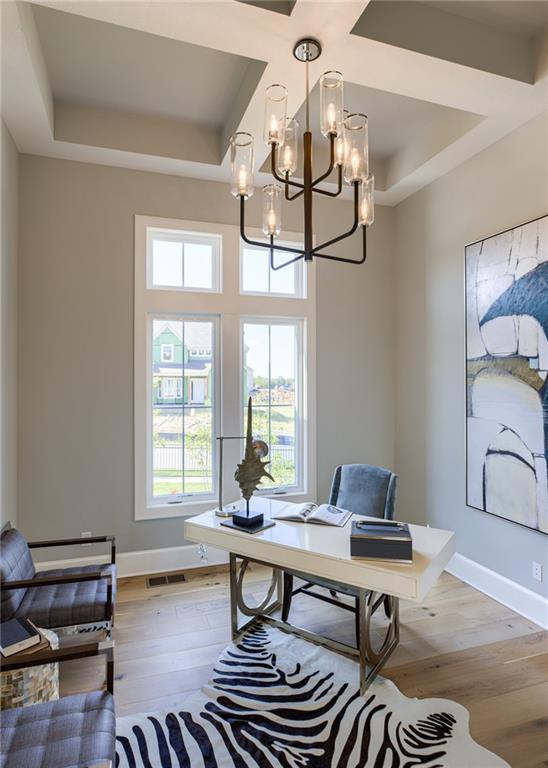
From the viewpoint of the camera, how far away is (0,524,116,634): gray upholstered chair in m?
1.99

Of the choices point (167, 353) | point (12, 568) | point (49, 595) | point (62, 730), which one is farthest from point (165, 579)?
point (62, 730)

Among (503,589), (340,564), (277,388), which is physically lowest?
(503,589)

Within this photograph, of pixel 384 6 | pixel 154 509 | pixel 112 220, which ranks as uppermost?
pixel 384 6

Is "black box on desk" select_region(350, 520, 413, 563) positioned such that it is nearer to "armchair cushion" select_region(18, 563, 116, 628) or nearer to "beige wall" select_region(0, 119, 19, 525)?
"armchair cushion" select_region(18, 563, 116, 628)

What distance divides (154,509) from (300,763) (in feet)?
6.66

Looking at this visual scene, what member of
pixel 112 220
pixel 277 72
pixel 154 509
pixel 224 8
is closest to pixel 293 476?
pixel 154 509

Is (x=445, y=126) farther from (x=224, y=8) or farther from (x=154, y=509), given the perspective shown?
(x=154, y=509)

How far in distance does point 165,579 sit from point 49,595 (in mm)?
1131

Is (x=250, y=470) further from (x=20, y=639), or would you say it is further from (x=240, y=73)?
(x=240, y=73)

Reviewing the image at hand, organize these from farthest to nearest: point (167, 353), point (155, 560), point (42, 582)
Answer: point (167, 353) → point (155, 560) → point (42, 582)

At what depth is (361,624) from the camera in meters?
1.98

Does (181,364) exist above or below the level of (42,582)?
above

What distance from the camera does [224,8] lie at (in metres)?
1.85

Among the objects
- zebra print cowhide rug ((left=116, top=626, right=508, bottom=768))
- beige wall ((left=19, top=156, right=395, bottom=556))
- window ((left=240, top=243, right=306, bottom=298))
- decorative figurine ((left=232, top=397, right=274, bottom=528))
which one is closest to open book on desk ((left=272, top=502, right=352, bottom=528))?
decorative figurine ((left=232, top=397, right=274, bottom=528))
